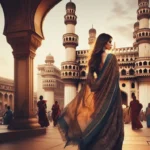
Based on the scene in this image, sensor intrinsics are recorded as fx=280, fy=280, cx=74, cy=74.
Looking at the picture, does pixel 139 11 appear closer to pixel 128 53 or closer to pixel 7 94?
pixel 128 53

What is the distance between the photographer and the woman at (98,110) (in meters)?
2.88

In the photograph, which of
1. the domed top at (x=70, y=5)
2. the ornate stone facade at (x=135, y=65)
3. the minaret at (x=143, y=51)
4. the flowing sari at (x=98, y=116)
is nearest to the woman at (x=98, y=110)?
the flowing sari at (x=98, y=116)

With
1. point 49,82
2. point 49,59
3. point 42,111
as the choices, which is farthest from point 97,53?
point 49,59

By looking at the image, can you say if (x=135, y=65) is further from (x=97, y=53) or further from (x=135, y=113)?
(x=97, y=53)

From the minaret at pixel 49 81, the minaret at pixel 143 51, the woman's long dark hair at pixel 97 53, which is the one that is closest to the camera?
the woman's long dark hair at pixel 97 53

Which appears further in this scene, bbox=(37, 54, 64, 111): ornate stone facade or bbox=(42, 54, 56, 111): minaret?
bbox=(37, 54, 64, 111): ornate stone facade

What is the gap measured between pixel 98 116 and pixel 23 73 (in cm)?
332

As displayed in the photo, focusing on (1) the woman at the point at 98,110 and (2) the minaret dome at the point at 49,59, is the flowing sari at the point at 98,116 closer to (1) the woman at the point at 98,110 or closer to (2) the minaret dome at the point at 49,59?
(1) the woman at the point at 98,110

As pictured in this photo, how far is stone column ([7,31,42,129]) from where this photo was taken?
230 inches

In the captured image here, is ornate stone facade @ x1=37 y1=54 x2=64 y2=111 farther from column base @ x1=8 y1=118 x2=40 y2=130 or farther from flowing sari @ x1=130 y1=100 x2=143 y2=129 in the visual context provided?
column base @ x1=8 y1=118 x2=40 y2=130

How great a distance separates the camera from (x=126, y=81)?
3838 cm

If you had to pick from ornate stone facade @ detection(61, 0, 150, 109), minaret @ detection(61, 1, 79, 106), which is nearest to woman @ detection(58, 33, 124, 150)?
ornate stone facade @ detection(61, 0, 150, 109)

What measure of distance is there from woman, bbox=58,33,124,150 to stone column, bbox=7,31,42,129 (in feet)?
9.13

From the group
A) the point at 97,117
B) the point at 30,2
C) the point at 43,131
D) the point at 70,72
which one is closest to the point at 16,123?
the point at 43,131
